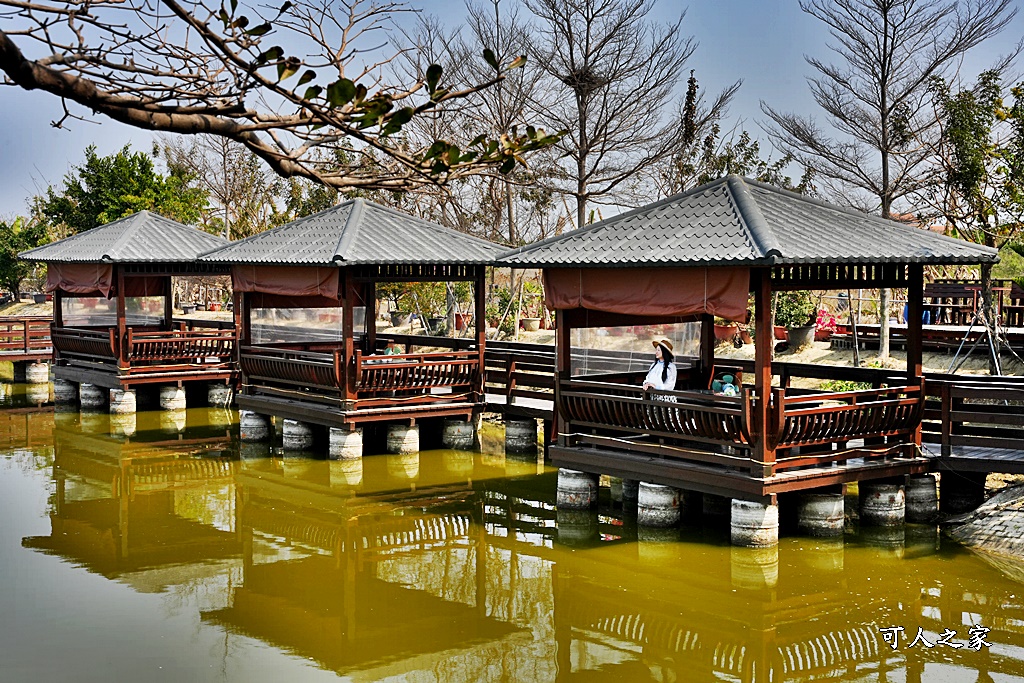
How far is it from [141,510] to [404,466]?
3.80m

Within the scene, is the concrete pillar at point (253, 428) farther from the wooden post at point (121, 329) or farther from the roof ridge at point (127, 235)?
the roof ridge at point (127, 235)

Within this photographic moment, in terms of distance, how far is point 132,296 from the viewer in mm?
22906

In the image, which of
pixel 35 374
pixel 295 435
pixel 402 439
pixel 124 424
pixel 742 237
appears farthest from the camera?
pixel 35 374

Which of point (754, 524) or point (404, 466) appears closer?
point (754, 524)

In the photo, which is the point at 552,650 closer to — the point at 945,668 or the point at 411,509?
the point at 945,668

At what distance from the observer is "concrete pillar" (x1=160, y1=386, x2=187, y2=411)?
21016mm

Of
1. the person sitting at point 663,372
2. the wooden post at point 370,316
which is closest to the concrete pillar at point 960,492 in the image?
the person sitting at point 663,372

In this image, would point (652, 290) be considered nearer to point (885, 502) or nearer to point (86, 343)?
point (885, 502)

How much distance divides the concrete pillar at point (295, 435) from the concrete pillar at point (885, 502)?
333 inches

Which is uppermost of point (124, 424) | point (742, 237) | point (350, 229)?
point (350, 229)

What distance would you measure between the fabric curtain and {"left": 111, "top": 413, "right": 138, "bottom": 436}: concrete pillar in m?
9.71

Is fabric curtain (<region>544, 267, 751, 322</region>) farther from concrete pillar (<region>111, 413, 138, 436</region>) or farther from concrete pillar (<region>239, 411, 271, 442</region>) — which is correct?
concrete pillar (<region>111, 413, 138, 436</region>)

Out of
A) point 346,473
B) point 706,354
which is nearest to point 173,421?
point 346,473

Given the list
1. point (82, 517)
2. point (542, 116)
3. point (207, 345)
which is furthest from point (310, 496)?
point (542, 116)
